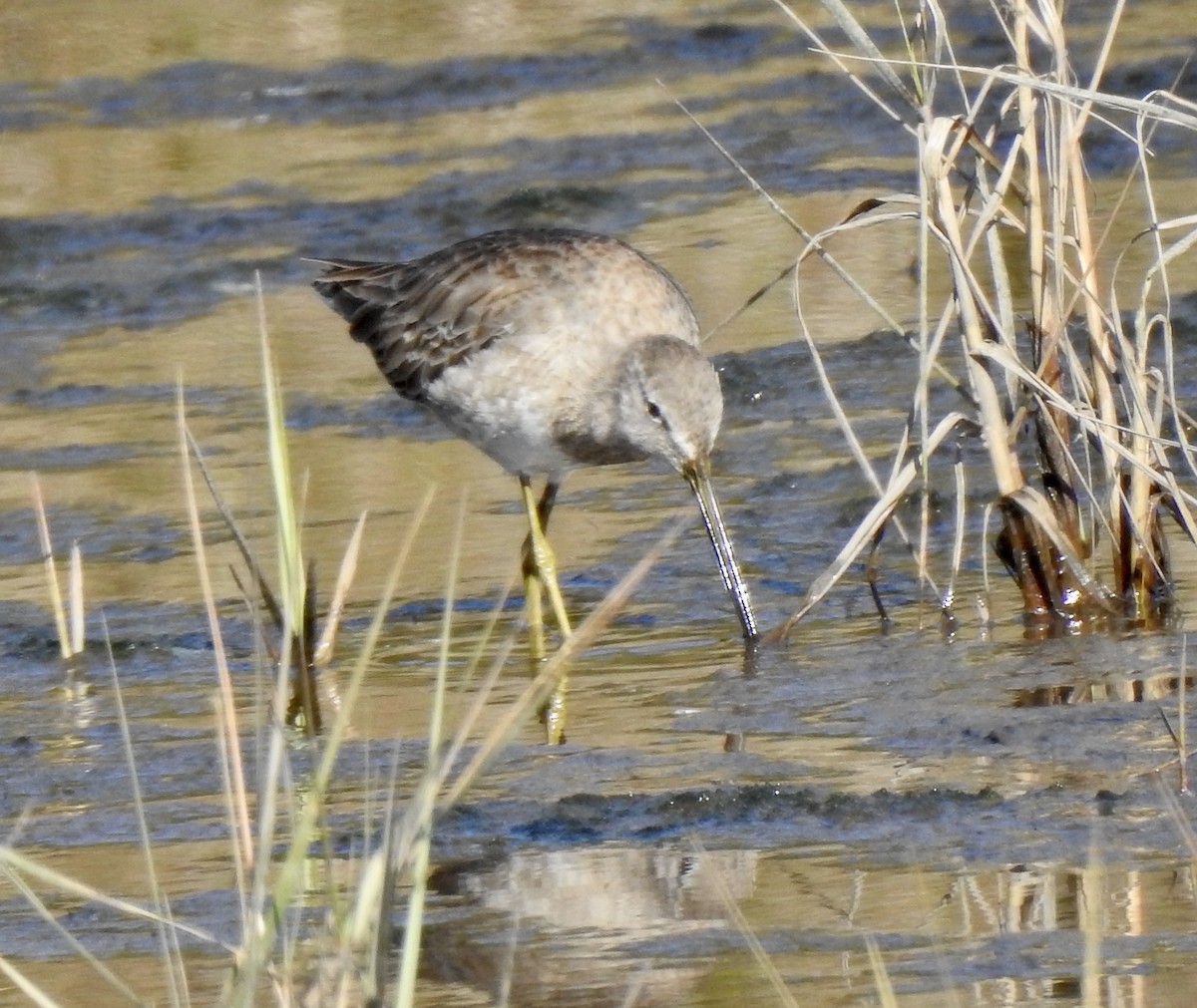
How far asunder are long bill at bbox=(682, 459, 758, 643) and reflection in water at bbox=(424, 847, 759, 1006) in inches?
59.8

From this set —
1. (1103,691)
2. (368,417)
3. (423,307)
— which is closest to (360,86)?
(368,417)

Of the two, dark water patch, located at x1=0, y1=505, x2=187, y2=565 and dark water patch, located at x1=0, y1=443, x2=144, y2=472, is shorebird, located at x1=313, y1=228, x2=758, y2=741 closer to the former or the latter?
dark water patch, located at x1=0, y1=505, x2=187, y2=565

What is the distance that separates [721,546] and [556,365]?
3.16ft

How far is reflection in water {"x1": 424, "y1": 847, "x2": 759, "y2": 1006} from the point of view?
425 centimetres

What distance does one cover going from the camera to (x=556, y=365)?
7219mm

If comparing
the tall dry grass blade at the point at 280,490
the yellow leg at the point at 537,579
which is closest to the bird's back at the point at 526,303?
the yellow leg at the point at 537,579

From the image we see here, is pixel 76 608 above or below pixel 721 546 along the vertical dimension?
below

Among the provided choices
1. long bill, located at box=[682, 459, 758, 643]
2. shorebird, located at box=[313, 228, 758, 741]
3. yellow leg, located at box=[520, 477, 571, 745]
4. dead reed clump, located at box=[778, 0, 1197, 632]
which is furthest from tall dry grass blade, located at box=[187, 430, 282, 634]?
dead reed clump, located at box=[778, 0, 1197, 632]

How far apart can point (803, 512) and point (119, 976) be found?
11.9 feet

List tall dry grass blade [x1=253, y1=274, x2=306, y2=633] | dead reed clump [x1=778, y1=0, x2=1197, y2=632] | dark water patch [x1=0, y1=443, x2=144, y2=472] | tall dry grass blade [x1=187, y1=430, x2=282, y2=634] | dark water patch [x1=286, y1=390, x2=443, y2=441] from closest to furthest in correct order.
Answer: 1. tall dry grass blade [x1=253, y1=274, x2=306, y2=633]
2. tall dry grass blade [x1=187, y1=430, x2=282, y2=634]
3. dead reed clump [x1=778, y1=0, x2=1197, y2=632]
4. dark water patch [x1=0, y1=443, x2=144, y2=472]
5. dark water patch [x1=286, y1=390, x2=443, y2=441]

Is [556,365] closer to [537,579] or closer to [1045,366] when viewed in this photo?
[537,579]

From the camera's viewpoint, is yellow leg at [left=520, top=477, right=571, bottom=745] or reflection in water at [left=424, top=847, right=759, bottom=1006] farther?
yellow leg at [left=520, top=477, right=571, bottom=745]

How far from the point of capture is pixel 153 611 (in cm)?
730

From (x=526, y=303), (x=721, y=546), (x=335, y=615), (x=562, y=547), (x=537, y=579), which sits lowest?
(x=562, y=547)
